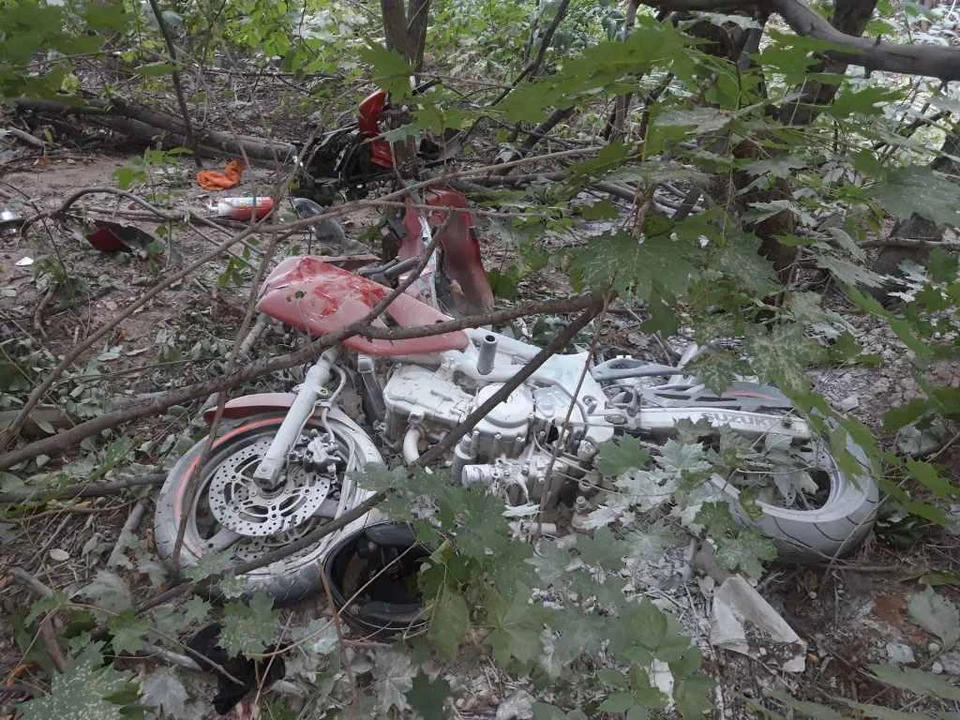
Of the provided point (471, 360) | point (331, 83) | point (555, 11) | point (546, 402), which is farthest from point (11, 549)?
point (555, 11)

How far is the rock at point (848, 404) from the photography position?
2.96 meters

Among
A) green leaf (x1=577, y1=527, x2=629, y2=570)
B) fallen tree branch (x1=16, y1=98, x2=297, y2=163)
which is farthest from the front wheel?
fallen tree branch (x1=16, y1=98, x2=297, y2=163)

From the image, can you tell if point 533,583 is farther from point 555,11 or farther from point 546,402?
point 555,11

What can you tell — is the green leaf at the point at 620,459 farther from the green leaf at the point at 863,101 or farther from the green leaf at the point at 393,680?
the green leaf at the point at 863,101

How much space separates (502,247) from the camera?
474 centimetres

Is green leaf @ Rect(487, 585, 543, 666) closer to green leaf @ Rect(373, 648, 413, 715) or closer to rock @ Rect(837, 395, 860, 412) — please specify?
green leaf @ Rect(373, 648, 413, 715)

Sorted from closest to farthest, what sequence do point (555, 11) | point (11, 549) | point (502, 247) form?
1. point (11, 549)
2. point (555, 11)
3. point (502, 247)

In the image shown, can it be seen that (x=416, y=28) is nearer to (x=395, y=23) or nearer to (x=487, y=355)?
(x=395, y=23)

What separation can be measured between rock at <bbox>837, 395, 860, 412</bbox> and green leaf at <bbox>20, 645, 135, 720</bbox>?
3095 mm

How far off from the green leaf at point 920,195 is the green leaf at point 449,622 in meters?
1.19

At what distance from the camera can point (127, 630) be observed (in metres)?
1.49

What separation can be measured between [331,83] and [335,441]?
3.42 meters

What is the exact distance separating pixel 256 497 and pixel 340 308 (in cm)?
85

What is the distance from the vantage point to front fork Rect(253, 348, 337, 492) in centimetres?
237
